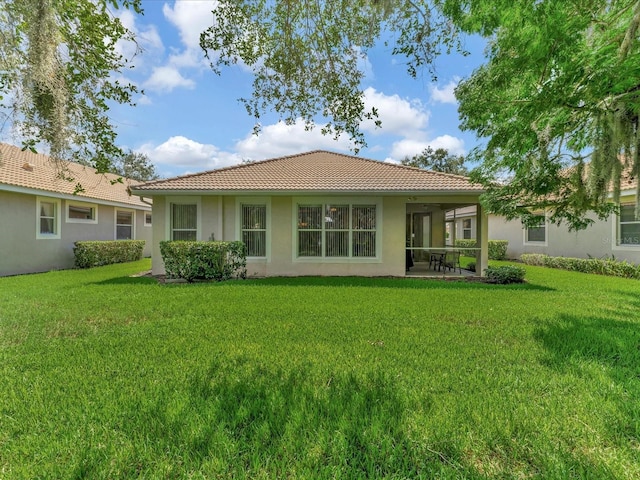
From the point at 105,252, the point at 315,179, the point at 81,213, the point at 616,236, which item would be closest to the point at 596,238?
the point at 616,236

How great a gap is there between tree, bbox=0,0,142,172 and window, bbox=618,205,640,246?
52.1 ft

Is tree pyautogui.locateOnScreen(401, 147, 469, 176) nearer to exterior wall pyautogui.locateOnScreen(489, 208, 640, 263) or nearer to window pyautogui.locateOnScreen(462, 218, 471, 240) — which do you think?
window pyautogui.locateOnScreen(462, 218, 471, 240)

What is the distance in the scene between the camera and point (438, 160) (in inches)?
1665

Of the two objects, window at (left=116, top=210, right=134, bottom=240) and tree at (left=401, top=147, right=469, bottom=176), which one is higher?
tree at (left=401, top=147, right=469, bottom=176)

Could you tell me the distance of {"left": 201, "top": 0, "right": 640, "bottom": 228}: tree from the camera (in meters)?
4.16

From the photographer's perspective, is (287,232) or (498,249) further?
(498,249)

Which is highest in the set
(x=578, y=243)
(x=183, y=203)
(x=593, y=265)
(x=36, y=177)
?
(x=36, y=177)

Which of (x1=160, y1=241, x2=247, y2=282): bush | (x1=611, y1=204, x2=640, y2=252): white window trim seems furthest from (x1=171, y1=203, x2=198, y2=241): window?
(x1=611, y1=204, x2=640, y2=252): white window trim

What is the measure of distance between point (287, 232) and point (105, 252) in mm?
9395

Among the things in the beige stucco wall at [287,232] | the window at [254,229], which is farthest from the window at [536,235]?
the window at [254,229]

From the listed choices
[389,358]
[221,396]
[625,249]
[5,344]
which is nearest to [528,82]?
[389,358]

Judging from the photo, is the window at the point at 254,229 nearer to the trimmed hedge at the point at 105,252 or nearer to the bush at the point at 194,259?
the bush at the point at 194,259

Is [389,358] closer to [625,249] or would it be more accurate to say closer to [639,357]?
[639,357]

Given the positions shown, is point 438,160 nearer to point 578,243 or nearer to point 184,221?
point 578,243
